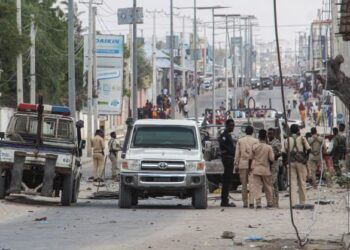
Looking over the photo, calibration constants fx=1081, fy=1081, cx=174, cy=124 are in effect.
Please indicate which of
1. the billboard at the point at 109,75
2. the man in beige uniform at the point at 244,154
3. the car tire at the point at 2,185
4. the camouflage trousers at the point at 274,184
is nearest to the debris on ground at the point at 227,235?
the man in beige uniform at the point at 244,154

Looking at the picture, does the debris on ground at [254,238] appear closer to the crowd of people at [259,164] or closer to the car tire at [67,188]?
the crowd of people at [259,164]

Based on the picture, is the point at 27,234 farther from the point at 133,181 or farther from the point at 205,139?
the point at 205,139

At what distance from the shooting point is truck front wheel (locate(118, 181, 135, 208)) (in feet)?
76.8

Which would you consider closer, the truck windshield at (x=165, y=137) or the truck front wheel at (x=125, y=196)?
the truck front wheel at (x=125, y=196)

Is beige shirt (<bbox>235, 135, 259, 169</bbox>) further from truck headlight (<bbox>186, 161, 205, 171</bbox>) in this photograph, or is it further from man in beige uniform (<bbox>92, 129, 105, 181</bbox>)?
man in beige uniform (<bbox>92, 129, 105, 181</bbox>)

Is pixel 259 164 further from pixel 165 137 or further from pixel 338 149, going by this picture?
pixel 338 149

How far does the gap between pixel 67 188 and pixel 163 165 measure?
250 centimetres

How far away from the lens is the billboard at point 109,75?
5853cm

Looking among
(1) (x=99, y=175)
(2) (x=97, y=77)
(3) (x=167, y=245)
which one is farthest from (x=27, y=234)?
(2) (x=97, y=77)

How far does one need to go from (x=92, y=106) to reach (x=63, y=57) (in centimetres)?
494

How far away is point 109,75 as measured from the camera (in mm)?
58938

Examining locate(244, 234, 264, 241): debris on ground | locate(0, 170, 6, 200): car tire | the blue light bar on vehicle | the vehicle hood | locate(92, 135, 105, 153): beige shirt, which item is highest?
the blue light bar on vehicle

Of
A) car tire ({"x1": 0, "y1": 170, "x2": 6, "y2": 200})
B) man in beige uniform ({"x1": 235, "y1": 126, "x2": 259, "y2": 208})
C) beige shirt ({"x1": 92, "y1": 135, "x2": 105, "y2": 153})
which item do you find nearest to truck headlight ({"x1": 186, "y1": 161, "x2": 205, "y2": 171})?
man in beige uniform ({"x1": 235, "y1": 126, "x2": 259, "y2": 208})

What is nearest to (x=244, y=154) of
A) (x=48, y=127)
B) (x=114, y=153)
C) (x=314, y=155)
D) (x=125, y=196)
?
(x=125, y=196)
